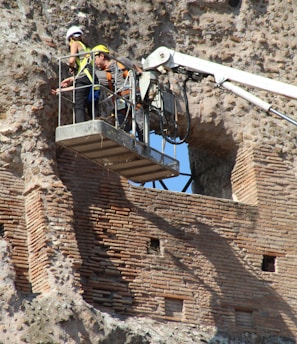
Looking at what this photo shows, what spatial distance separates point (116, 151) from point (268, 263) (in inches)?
140

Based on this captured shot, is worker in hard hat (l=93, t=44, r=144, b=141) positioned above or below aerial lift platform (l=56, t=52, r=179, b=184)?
above

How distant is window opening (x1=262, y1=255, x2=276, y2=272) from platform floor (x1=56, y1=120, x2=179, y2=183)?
2501 mm

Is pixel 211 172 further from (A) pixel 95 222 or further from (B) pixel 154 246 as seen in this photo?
(A) pixel 95 222

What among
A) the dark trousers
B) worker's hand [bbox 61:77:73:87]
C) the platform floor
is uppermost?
worker's hand [bbox 61:77:73:87]

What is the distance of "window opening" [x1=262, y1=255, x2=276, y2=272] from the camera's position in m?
24.2

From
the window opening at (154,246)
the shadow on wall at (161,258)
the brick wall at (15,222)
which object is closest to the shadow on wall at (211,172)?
the shadow on wall at (161,258)

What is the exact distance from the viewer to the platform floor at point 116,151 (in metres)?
21.3

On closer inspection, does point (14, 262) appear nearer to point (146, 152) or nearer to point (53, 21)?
point (146, 152)

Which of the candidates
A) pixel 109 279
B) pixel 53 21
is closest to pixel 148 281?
pixel 109 279

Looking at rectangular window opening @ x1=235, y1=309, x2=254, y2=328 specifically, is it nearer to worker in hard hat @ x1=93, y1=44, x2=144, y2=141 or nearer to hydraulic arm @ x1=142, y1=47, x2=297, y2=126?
hydraulic arm @ x1=142, y1=47, x2=297, y2=126

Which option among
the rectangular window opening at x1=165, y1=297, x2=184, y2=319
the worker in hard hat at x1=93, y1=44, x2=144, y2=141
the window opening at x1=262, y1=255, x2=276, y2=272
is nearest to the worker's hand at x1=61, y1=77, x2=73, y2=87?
the worker in hard hat at x1=93, y1=44, x2=144, y2=141

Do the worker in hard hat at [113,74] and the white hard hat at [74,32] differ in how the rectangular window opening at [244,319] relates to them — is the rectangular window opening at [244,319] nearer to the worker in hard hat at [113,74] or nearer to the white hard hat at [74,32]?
the worker in hard hat at [113,74]

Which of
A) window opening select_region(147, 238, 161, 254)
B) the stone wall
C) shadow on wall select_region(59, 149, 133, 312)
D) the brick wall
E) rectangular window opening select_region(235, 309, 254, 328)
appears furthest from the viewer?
rectangular window opening select_region(235, 309, 254, 328)

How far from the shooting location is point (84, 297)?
22438 millimetres
